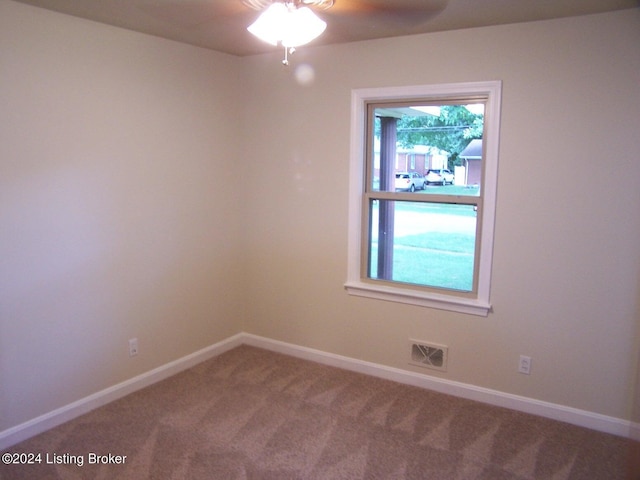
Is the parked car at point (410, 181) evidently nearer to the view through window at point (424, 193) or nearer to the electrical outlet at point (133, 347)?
the view through window at point (424, 193)

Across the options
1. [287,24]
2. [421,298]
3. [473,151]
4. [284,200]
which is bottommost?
[421,298]

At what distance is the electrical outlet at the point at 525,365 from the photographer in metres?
3.12

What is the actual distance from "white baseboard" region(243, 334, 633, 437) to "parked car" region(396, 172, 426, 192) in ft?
4.27

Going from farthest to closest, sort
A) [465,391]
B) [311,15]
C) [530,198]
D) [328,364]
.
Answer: [328,364] < [465,391] < [530,198] < [311,15]

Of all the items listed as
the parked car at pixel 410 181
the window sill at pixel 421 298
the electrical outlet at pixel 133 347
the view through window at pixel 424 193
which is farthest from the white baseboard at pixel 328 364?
the parked car at pixel 410 181

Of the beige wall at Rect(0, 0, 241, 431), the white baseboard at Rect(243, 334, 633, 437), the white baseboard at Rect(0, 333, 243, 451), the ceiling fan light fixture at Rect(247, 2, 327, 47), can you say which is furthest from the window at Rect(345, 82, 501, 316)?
the ceiling fan light fixture at Rect(247, 2, 327, 47)

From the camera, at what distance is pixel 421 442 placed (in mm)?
2828

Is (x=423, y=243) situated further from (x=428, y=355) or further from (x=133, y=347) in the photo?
(x=133, y=347)

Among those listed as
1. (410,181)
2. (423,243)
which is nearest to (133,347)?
(423,243)

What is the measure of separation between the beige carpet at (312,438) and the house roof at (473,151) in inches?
63.2

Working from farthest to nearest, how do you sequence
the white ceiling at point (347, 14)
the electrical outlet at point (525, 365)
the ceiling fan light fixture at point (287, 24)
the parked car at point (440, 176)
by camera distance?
the parked car at point (440, 176) → the electrical outlet at point (525, 365) → the white ceiling at point (347, 14) → the ceiling fan light fixture at point (287, 24)

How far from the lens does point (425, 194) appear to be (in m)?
3.40

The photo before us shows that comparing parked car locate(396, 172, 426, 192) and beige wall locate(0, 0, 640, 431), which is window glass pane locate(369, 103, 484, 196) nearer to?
parked car locate(396, 172, 426, 192)

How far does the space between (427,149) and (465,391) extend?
1.65 meters
